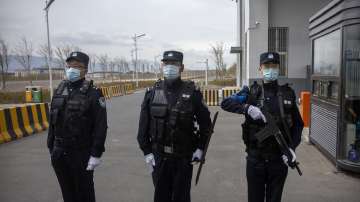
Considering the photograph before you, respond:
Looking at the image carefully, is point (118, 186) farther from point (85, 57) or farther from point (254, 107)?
point (254, 107)

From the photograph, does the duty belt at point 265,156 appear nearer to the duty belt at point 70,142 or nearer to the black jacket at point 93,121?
the black jacket at point 93,121

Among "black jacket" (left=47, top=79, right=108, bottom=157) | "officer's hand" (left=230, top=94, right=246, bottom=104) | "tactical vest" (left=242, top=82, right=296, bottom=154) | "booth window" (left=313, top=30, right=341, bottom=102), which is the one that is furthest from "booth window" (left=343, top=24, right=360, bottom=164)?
"black jacket" (left=47, top=79, right=108, bottom=157)

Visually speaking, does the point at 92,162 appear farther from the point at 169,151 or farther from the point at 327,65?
the point at 327,65

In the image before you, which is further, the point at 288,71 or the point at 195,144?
the point at 288,71

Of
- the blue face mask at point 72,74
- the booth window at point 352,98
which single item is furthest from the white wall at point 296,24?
the blue face mask at point 72,74

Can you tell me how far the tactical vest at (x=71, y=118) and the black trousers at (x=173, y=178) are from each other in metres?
0.84

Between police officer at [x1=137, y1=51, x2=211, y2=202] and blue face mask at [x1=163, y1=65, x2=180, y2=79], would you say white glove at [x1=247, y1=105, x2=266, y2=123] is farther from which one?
blue face mask at [x1=163, y1=65, x2=180, y2=79]

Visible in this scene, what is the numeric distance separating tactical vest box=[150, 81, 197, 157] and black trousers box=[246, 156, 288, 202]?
0.68 meters

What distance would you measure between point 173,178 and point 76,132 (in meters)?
1.11

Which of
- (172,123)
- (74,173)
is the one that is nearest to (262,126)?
(172,123)

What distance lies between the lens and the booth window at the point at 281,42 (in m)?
19.9

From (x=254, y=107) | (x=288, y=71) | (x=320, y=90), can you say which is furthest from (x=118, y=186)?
(x=288, y=71)

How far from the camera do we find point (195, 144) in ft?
12.0

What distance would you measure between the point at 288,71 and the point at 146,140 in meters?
17.6
